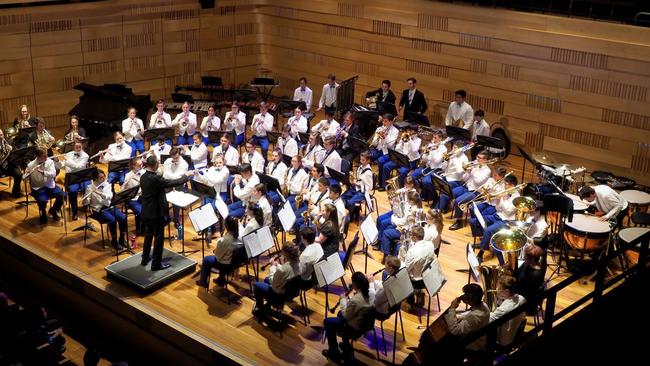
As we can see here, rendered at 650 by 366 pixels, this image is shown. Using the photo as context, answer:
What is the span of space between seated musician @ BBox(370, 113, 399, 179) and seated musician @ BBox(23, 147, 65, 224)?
5.10 metres

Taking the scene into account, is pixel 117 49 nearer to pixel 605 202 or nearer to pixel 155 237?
pixel 155 237

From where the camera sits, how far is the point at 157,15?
16750 mm

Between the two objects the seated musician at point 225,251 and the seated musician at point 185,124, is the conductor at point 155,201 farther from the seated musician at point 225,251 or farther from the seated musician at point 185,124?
the seated musician at point 185,124

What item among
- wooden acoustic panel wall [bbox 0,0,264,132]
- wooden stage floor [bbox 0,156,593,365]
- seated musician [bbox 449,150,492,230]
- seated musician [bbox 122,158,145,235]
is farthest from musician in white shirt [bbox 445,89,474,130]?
wooden acoustic panel wall [bbox 0,0,264,132]

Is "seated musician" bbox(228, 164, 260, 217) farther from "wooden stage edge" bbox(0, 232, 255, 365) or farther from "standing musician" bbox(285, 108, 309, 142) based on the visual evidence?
"standing musician" bbox(285, 108, 309, 142)

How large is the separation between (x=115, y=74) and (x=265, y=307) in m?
9.05

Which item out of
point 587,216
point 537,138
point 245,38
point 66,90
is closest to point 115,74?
point 66,90

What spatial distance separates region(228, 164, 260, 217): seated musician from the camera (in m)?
10.9

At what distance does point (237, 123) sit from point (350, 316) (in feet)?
23.1

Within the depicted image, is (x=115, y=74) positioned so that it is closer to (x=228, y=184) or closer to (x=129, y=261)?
(x=228, y=184)

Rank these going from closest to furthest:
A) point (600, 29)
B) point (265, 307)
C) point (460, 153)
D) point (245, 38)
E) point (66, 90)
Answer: point (265, 307), point (460, 153), point (600, 29), point (66, 90), point (245, 38)

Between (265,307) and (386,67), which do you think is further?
(386,67)

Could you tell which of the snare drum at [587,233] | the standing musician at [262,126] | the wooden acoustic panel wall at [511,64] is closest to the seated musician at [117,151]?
the standing musician at [262,126]

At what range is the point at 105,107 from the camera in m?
14.2
